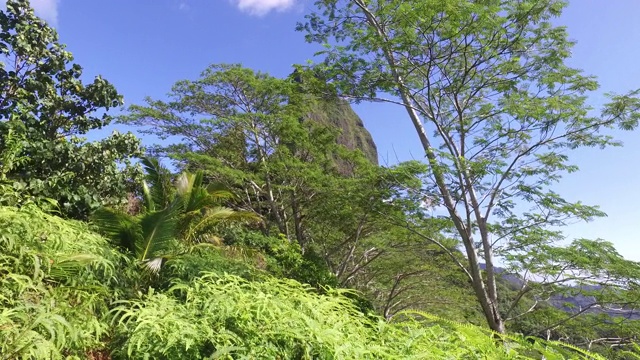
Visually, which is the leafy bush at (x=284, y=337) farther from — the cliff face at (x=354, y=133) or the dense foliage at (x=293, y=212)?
the cliff face at (x=354, y=133)

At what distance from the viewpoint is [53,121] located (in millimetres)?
7359

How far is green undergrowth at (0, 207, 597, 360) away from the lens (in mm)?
1791

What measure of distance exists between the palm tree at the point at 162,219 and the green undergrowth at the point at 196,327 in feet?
8.22

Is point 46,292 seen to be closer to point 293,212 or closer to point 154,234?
point 154,234

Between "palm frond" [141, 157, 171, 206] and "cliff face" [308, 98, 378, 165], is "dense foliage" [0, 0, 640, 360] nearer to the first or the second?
"palm frond" [141, 157, 171, 206]

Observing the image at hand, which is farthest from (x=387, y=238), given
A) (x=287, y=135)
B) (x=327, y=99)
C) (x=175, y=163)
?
(x=175, y=163)

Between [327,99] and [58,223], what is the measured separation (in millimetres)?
7418

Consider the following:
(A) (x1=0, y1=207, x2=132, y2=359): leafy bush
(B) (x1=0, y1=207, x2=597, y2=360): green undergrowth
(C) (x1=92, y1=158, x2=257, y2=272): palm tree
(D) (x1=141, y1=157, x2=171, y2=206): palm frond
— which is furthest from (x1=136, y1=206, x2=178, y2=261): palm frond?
(B) (x1=0, y1=207, x2=597, y2=360): green undergrowth

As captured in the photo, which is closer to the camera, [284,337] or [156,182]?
[284,337]

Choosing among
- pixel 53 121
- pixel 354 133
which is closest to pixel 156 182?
pixel 53 121

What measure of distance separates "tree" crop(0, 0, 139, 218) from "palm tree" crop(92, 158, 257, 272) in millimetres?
789

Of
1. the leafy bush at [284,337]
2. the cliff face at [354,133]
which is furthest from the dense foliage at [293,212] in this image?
the cliff face at [354,133]

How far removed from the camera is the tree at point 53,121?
638cm

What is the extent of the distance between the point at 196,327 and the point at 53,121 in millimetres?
6850
